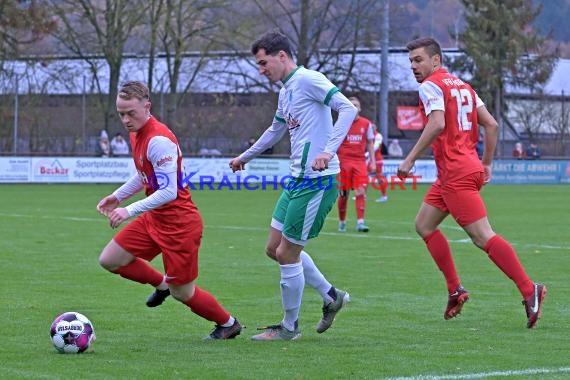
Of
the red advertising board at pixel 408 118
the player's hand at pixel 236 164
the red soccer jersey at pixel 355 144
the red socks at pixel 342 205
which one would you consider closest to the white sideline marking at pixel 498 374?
the player's hand at pixel 236 164

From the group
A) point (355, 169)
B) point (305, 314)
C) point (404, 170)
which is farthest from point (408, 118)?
point (404, 170)

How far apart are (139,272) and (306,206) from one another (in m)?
1.17

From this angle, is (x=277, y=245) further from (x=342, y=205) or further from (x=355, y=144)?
(x=355, y=144)

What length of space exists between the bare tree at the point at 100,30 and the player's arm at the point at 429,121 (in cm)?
3705

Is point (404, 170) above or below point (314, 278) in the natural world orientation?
above

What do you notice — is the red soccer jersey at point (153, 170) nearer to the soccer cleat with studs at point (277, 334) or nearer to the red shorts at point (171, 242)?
the red shorts at point (171, 242)

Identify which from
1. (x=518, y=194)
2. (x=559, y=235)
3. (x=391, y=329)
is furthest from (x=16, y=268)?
(x=518, y=194)

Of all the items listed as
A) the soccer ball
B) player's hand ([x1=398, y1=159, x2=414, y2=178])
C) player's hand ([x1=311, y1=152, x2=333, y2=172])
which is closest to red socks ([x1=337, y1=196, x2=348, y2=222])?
player's hand ([x1=398, y1=159, x2=414, y2=178])

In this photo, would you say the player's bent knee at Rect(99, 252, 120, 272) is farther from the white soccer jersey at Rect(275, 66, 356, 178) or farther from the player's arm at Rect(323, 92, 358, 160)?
the player's arm at Rect(323, 92, 358, 160)

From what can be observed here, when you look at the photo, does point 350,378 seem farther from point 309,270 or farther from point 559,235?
point 559,235

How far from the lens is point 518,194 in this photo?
1226 inches

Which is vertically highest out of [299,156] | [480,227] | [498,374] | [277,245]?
[299,156]

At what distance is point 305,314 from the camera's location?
884 centimetres

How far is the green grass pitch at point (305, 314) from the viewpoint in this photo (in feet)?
21.1
